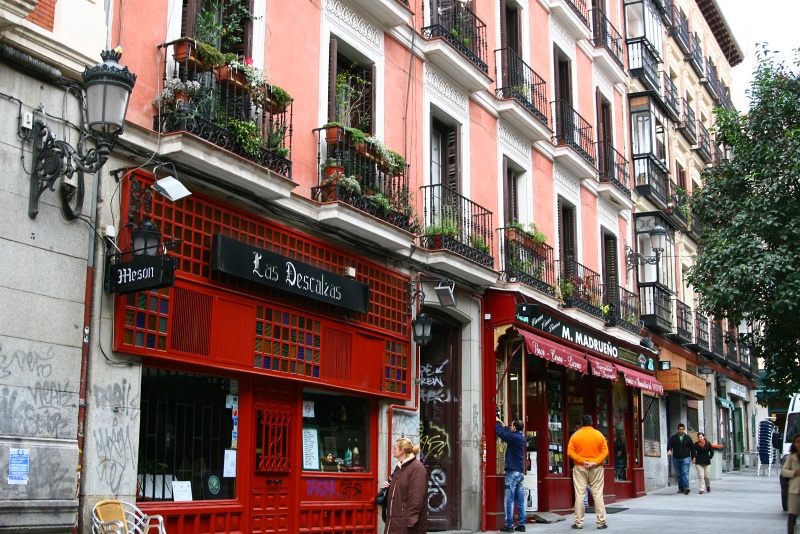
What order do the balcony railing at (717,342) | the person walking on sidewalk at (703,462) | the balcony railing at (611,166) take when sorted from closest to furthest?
the person walking on sidewalk at (703,462)
the balcony railing at (611,166)
the balcony railing at (717,342)

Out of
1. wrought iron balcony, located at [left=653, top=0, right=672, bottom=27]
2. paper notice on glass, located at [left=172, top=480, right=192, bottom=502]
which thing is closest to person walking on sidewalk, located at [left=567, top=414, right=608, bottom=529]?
paper notice on glass, located at [left=172, top=480, right=192, bottom=502]

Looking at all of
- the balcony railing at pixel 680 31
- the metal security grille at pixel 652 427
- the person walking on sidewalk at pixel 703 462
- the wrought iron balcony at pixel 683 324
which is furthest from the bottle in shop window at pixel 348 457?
the balcony railing at pixel 680 31

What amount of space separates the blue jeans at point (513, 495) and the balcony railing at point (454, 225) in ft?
11.5

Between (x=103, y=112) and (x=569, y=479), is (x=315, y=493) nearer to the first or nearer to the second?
(x=103, y=112)

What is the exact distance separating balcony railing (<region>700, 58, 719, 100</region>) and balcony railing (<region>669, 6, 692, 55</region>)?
8.24 feet

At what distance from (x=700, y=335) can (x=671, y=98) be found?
790cm

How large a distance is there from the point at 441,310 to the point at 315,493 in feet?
14.7

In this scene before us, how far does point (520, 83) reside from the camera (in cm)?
1864

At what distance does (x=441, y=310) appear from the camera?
1546cm

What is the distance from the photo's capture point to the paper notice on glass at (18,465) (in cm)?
786

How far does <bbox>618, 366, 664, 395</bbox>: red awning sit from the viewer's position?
21422mm

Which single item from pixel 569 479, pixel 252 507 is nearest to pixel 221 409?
pixel 252 507

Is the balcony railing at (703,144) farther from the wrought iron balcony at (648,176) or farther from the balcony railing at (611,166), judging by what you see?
the balcony railing at (611,166)

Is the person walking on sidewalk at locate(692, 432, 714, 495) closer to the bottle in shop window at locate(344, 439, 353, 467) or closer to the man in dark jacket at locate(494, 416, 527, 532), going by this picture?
the man in dark jacket at locate(494, 416, 527, 532)
